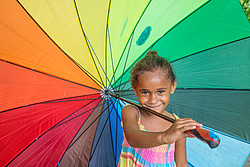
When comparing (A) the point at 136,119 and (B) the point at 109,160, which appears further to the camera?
(B) the point at 109,160

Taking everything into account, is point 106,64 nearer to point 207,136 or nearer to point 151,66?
point 151,66

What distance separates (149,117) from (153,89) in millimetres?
305

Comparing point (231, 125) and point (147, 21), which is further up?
point (147, 21)

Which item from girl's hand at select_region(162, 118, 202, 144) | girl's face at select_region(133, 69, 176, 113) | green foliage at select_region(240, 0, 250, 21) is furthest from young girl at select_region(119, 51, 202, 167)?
green foliage at select_region(240, 0, 250, 21)

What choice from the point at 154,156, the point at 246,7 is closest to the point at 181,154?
the point at 154,156

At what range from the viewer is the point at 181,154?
1.71 meters

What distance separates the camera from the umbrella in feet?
5.11

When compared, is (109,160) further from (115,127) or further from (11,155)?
(11,155)

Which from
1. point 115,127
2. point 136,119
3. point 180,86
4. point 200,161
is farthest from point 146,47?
point 200,161

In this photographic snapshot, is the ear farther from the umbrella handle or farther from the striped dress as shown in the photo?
the umbrella handle

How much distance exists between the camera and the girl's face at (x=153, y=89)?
146 centimetres

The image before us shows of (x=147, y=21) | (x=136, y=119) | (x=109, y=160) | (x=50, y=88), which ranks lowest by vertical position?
(x=109, y=160)

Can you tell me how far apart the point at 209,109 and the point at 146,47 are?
2.40 ft

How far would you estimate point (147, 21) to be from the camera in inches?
67.8
